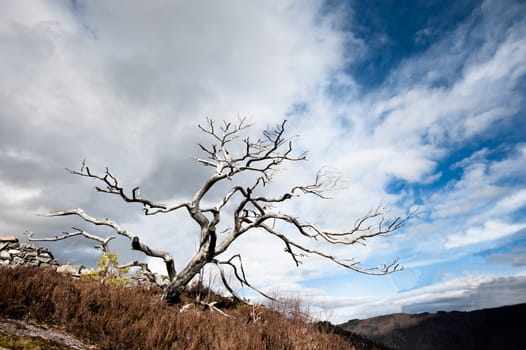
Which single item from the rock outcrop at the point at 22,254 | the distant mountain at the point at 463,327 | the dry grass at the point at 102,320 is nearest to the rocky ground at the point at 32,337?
the dry grass at the point at 102,320

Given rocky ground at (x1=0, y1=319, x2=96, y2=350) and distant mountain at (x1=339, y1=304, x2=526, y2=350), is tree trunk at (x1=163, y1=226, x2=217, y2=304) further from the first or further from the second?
distant mountain at (x1=339, y1=304, x2=526, y2=350)

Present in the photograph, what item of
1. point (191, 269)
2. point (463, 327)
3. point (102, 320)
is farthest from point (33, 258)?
point (463, 327)

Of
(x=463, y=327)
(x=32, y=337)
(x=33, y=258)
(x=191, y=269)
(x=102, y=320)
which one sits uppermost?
(x=33, y=258)

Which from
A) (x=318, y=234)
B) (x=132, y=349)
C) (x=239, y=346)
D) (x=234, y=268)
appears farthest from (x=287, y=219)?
(x=132, y=349)

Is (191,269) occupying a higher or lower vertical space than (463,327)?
higher

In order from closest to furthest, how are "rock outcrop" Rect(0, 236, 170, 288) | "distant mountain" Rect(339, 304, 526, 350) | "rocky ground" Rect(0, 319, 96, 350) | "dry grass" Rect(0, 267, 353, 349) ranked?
"rocky ground" Rect(0, 319, 96, 350)
"dry grass" Rect(0, 267, 353, 349)
"rock outcrop" Rect(0, 236, 170, 288)
"distant mountain" Rect(339, 304, 526, 350)

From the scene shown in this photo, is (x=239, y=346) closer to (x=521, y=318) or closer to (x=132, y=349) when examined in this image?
(x=132, y=349)

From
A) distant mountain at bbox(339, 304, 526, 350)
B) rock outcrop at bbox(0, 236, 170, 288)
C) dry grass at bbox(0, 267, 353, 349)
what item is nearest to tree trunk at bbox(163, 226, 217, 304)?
rock outcrop at bbox(0, 236, 170, 288)

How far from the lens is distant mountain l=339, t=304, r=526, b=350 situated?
A: 42.3m

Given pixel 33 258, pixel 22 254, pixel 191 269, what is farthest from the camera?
pixel 33 258

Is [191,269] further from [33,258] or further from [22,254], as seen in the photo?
[22,254]

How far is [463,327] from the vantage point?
47.3m

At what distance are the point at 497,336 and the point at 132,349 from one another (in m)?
56.5

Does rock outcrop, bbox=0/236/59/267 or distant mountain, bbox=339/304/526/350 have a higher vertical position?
rock outcrop, bbox=0/236/59/267
